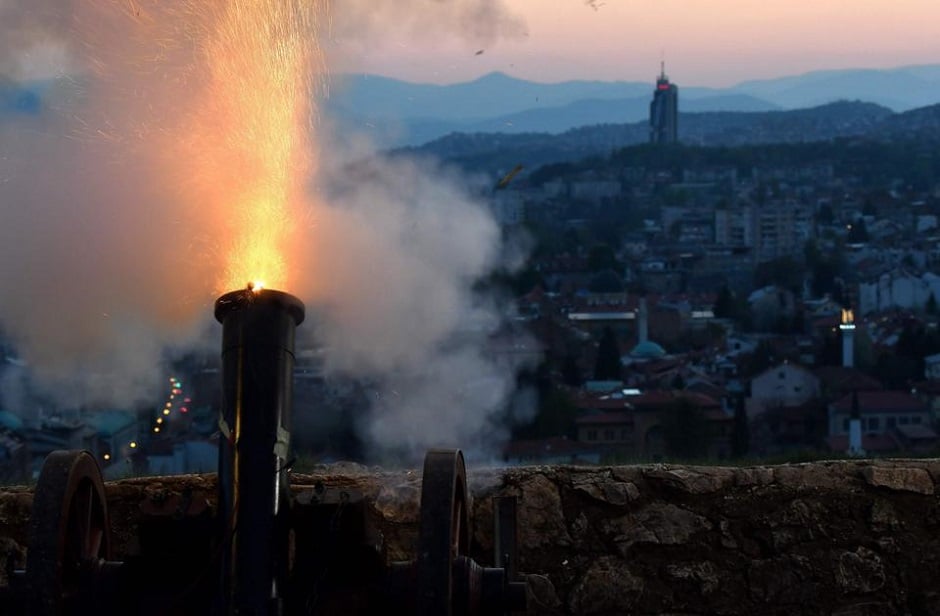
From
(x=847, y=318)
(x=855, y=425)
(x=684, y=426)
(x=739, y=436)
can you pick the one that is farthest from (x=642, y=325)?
(x=684, y=426)

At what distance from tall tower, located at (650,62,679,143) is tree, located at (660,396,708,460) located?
348ft

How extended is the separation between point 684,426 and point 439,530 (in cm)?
2098

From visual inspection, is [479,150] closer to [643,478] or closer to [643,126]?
[643,478]

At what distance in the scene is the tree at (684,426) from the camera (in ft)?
71.0

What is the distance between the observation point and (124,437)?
43.4 ft

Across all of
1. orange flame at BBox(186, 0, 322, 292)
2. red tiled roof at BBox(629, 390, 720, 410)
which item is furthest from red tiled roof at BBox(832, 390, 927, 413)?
orange flame at BBox(186, 0, 322, 292)

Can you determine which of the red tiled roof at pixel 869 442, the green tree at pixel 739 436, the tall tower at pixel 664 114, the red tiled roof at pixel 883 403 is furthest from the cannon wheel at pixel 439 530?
the tall tower at pixel 664 114

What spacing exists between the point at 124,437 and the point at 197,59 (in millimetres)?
7808

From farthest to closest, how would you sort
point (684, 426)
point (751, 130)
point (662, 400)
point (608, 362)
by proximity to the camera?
point (751, 130) → point (608, 362) → point (662, 400) → point (684, 426)

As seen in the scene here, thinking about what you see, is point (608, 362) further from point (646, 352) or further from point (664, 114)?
point (664, 114)

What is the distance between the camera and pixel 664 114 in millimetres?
135875

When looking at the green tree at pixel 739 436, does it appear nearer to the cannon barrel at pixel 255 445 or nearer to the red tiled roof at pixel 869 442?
the red tiled roof at pixel 869 442

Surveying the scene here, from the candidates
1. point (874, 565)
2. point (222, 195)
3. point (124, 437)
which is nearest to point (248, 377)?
point (222, 195)

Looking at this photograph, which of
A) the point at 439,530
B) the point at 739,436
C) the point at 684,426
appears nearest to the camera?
the point at 439,530
